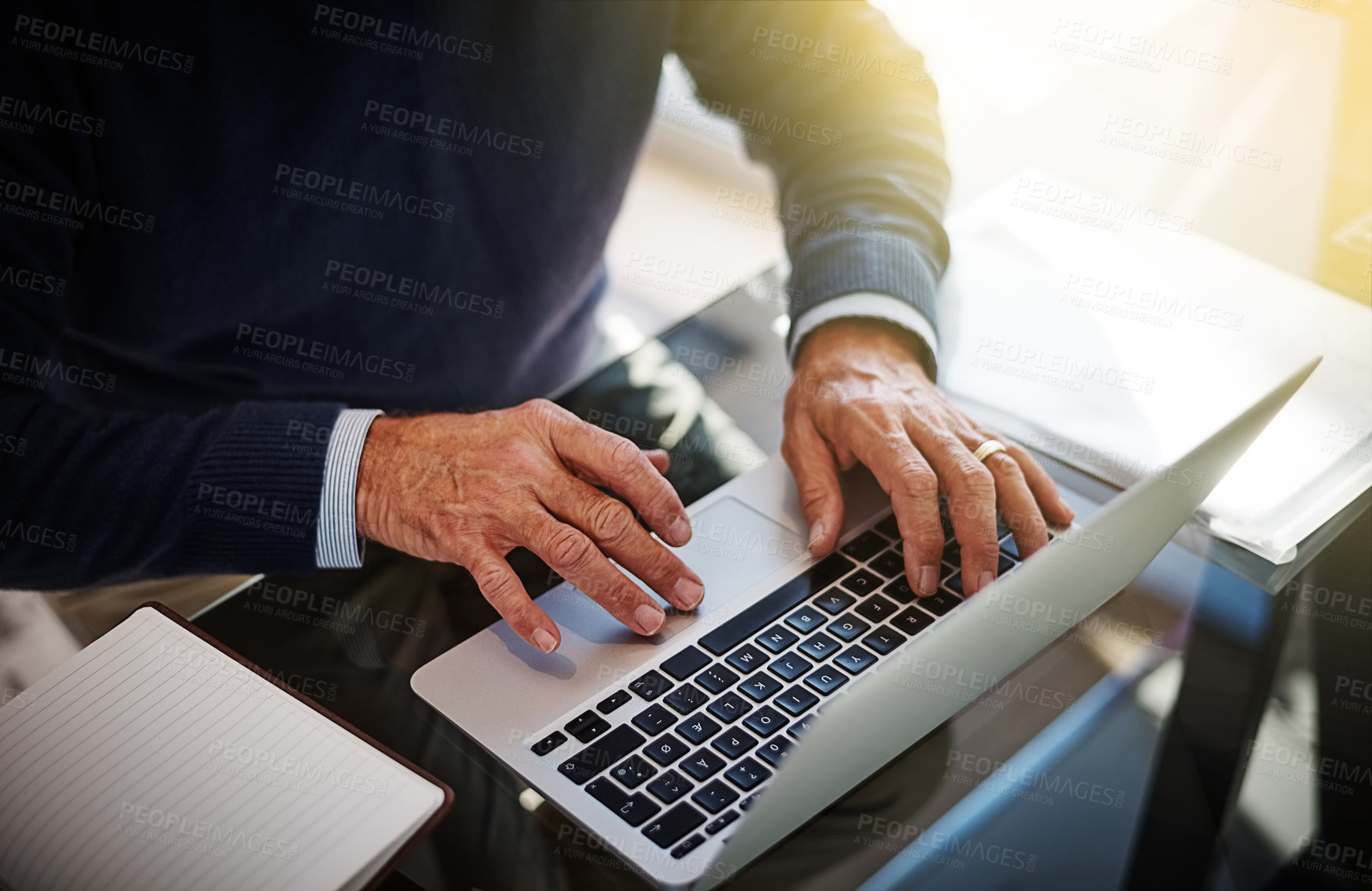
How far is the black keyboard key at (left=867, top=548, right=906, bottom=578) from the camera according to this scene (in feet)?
2.83

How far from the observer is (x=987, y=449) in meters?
0.95

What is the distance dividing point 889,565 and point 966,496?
4.2 inches

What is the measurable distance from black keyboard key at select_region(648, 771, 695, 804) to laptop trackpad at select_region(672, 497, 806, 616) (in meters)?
0.17

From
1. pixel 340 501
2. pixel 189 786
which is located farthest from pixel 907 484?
pixel 189 786

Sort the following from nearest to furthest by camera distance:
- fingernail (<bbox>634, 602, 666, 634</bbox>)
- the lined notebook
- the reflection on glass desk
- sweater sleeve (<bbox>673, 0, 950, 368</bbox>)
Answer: the lined notebook, the reflection on glass desk, fingernail (<bbox>634, 602, 666, 634</bbox>), sweater sleeve (<bbox>673, 0, 950, 368</bbox>)

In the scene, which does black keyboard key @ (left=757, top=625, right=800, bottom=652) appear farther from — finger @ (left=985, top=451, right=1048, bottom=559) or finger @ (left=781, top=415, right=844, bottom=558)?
finger @ (left=985, top=451, right=1048, bottom=559)

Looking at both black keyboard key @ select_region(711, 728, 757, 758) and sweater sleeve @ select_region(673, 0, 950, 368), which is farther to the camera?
sweater sleeve @ select_region(673, 0, 950, 368)

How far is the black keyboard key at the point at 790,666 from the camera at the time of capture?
0.75 metres

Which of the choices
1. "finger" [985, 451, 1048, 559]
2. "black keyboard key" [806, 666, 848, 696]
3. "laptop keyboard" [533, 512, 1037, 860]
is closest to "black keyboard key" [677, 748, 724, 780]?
"laptop keyboard" [533, 512, 1037, 860]

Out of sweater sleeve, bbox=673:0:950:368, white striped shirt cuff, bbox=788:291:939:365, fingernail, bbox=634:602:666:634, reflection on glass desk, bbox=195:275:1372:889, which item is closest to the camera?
reflection on glass desk, bbox=195:275:1372:889

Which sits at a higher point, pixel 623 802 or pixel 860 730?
pixel 860 730

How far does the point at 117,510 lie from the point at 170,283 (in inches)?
13.0

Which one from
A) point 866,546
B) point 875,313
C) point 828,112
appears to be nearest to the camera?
point 866,546

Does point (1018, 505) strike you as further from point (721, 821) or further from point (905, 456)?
point (721, 821)
